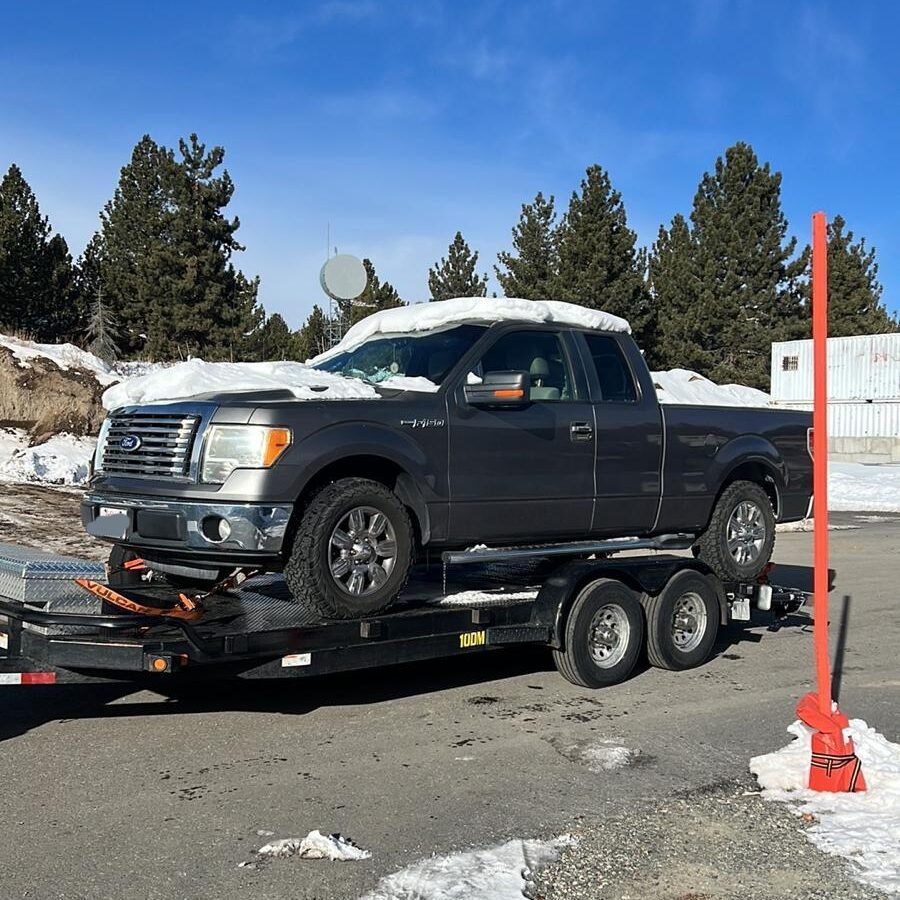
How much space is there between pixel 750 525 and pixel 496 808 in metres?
4.30

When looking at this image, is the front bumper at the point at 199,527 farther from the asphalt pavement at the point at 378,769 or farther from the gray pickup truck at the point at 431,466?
the asphalt pavement at the point at 378,769

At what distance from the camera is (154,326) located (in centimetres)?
3484

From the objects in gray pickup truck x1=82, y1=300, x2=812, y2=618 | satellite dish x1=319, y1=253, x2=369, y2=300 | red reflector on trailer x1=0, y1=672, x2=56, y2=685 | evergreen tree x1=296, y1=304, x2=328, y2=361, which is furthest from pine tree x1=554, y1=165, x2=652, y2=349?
red reflector on trailer x1=0, y1=672, x2=56, y2=685

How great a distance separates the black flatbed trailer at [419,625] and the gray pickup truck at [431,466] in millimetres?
246

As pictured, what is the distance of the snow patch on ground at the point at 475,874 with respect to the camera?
3.88m

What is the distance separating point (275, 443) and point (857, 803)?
3.35 metres

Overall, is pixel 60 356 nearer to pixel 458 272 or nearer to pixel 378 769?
pixel 378 769

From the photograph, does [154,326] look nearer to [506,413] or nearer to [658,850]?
Result: [506,413]

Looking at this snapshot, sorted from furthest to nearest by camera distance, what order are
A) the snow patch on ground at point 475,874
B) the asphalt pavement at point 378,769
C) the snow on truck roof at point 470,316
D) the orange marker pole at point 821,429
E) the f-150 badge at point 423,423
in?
the snow on truck roof at point 470,316 → the f-150 badge at point 423,423 → the orange marker pole at point 821,429 → the asphalt pavement at point 378,769 → the snow patch on ground at point 475,874

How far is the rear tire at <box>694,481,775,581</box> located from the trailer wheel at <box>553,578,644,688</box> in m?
1.17

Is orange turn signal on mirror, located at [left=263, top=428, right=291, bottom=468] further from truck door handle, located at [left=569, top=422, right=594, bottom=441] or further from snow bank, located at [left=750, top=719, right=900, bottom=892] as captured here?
snow bank, located at [left=750, top=719, right=900, bottom=892]

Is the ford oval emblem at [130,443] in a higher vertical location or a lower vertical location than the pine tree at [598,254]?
lower

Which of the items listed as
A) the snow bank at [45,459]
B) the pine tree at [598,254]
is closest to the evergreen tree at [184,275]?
the pine tree at [598,254]

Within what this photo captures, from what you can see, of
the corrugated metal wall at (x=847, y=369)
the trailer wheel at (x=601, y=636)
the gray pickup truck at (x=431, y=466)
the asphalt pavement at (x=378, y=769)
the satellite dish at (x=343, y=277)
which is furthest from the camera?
the corrugated metal wall at (x=847, y=369)
